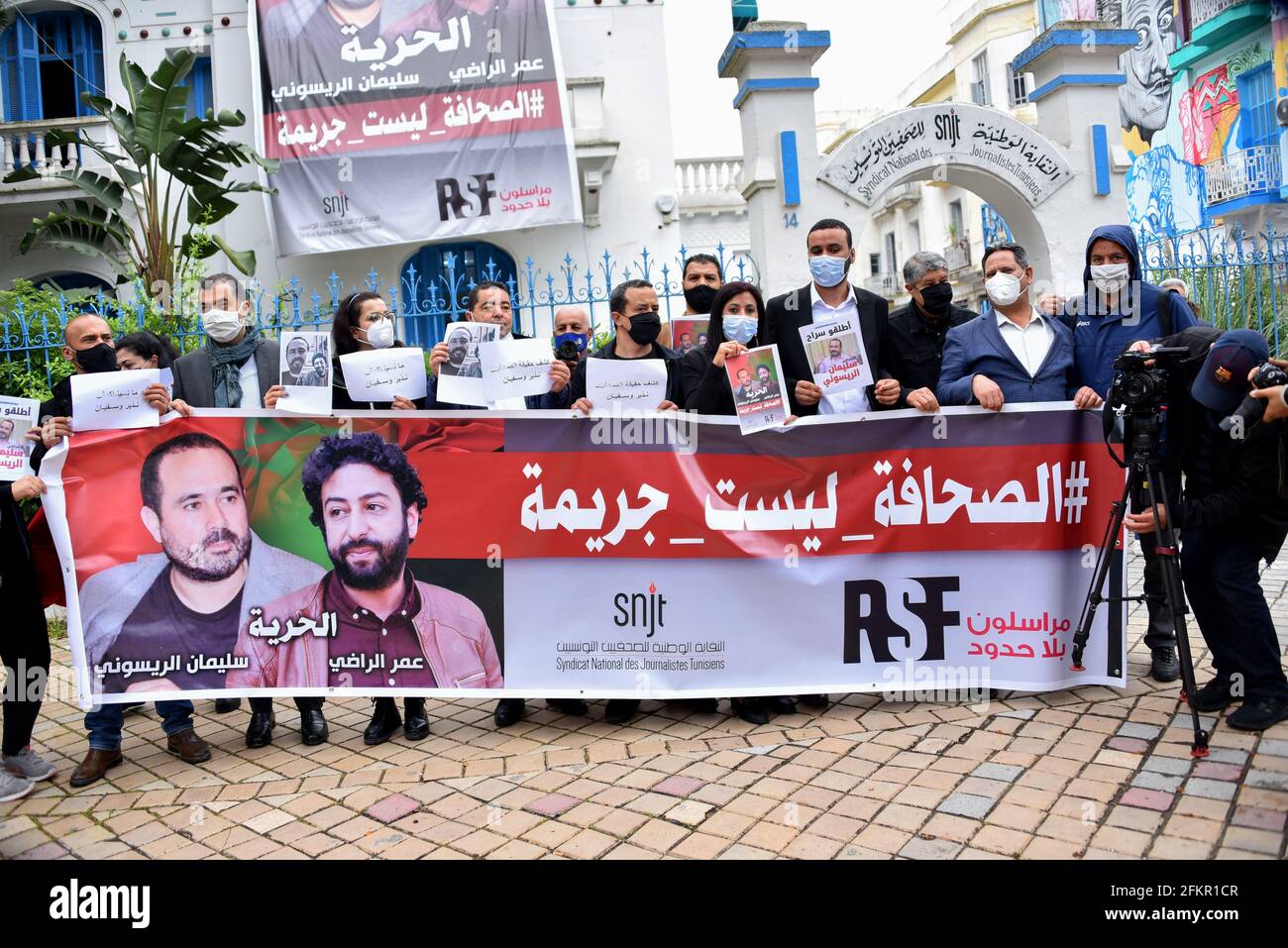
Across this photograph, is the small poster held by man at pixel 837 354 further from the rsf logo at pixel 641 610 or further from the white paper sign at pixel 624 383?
the rsf logo at pixel 641 610

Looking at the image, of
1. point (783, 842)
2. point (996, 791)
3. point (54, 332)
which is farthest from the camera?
point (54, 332)

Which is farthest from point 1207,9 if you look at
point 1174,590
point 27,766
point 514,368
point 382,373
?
point 27,766

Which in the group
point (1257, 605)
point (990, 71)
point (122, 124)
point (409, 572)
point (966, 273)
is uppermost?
point (990, 71)

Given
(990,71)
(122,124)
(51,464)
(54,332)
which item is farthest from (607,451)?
(990,71)

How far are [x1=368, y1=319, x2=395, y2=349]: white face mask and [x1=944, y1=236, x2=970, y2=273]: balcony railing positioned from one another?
1210 inches

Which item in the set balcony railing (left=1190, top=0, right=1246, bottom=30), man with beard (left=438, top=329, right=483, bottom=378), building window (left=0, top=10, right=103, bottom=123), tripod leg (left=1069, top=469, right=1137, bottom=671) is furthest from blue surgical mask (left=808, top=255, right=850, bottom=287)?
balcony railing (left=1190, top=0, right=1246, bottom=30)

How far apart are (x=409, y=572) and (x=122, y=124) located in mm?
8643

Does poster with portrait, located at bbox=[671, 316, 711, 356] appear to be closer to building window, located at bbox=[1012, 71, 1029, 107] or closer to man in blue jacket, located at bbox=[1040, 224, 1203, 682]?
man in blue jacket, located at bbox=[1040, 224, 1203, 682]

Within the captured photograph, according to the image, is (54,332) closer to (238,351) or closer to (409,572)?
(238,351)

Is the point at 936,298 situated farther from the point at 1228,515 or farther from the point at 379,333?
the point at 379,333

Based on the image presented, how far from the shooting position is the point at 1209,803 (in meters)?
3.55

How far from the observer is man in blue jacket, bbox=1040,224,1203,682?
15.6 ft

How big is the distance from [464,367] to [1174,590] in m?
3.25

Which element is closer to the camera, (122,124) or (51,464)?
(51,464)
